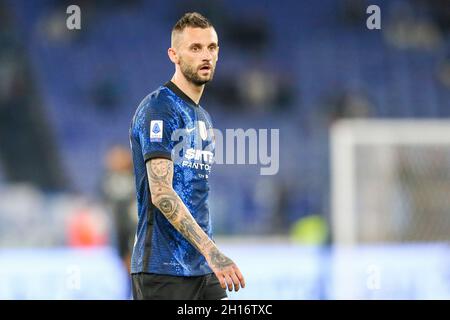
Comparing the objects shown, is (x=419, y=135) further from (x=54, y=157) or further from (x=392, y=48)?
(x=54, y=157)

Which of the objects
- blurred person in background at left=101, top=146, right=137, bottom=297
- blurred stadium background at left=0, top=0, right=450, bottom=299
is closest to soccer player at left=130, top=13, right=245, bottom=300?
blurred person in background at left=101, top=146, right=137, bottom=297

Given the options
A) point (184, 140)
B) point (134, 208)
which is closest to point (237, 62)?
point (134, 208)

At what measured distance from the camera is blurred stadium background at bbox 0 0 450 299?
12453mm

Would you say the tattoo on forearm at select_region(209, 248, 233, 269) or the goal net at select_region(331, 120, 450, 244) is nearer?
the tattoo on forearm at select_region(209, 248, 233, 269)

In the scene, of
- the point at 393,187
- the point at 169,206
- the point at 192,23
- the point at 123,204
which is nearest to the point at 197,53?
the point at 192,23

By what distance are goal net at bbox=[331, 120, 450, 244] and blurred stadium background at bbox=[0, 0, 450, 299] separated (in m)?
0.02

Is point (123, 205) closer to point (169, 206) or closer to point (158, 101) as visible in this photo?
point (158, 101)

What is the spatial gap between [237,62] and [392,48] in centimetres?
249

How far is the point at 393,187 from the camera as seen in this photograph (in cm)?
1242

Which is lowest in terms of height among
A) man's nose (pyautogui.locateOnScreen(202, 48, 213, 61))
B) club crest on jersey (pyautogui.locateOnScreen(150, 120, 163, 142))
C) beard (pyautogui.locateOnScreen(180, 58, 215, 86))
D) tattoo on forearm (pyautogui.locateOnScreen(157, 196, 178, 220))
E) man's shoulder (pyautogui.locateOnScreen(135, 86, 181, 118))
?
tattoo on forearm (pyautogui.locateOnScreen(157, 196, 178, 220))

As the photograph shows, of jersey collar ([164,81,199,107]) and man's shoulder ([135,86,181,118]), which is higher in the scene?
jersey collar ([164,81,199,107])

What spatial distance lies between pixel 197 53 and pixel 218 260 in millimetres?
895

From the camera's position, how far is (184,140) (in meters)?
3.78

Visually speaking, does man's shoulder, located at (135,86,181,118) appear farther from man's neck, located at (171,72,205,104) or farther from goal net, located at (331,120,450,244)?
goal net, located at (331,120,450,244)
